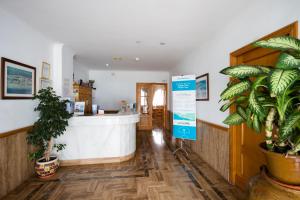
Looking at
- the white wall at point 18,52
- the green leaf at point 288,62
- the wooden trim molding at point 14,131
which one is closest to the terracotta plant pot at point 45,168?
the wooden trim molding at point 14,131

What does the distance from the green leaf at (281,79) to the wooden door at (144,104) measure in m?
Result: 6.14

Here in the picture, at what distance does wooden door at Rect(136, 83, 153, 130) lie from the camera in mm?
6934

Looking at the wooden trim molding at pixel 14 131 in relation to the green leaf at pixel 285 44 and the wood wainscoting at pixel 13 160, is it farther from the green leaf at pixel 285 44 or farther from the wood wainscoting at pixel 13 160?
the green leaf at pixel 285 44

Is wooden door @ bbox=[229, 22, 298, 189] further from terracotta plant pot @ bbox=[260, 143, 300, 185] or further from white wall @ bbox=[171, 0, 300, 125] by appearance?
terracotta plant pot @ bbox=[260, 143, 300, 185]

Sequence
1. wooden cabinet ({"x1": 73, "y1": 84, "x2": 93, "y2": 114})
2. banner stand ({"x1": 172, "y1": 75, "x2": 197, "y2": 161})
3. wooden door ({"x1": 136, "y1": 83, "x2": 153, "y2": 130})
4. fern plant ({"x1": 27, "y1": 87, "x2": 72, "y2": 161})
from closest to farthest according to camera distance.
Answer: fern plant ({"x1": 27, "y1": 87, "x2": 72, "y2": 161})
banner stand ({"x1": 172, "y1": 75, "x2": 197, "y2": 161})
wooden cabinet ({"x1": 73, "y1": 84, "x2": 93, "y2": 114})
wooden door ({"x1": 136, "y1": 83, "x2": 153, "y2": 130})

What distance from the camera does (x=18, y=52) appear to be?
8.05ft

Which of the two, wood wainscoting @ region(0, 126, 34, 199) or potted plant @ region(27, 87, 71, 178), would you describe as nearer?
wood wainscoting @ region(0, 126, 34, 199)

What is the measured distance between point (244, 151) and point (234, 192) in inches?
24.9

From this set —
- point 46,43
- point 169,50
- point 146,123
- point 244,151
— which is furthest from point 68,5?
point 146,123

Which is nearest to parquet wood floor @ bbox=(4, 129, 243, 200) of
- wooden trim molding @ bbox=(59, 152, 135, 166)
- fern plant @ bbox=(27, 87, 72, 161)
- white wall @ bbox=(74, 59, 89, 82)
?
wooden trim molding @ bbox=(59, 152, 135, 166)

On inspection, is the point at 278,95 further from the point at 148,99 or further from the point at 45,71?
the point at 148,99

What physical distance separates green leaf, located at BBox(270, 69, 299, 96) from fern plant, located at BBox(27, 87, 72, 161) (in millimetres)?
3063

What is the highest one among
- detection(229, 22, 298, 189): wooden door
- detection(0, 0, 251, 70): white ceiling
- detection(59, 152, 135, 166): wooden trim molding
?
detection(0, 0, 251, 70): white ceiling

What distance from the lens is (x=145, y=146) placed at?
177 inches
